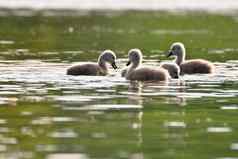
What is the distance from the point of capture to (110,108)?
18125 mm

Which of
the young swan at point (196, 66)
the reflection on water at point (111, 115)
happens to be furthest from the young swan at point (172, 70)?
the young swan at point (196, 66)

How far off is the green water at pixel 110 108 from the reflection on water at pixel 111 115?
0.01 metres

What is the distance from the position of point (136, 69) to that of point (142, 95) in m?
3.37

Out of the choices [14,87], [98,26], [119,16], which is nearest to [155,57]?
[14,87]

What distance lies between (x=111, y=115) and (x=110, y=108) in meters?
0.86

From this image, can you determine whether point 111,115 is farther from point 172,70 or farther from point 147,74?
point 172,70

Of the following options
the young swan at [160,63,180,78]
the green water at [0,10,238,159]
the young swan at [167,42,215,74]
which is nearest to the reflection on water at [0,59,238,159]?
the green water at [0,10,238,159]

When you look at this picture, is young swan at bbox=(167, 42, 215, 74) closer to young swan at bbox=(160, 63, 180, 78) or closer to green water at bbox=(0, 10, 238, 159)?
green water at bbox=(0, 10, 238, 159)

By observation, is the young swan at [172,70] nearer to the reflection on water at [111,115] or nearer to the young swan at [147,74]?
the reflection on water at [111,115]

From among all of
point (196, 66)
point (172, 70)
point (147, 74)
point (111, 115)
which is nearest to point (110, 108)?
point (111, 115)

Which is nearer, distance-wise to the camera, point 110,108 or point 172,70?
point 110,108

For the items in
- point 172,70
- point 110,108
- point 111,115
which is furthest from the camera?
point 172,70

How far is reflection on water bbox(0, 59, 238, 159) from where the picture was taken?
1429cm

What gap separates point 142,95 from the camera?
2044cm
